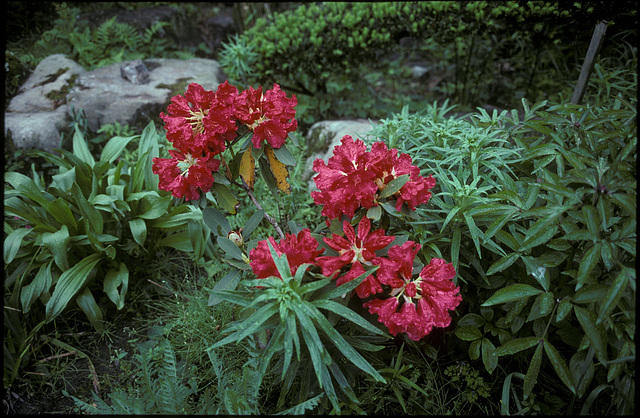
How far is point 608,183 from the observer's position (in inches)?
51.6

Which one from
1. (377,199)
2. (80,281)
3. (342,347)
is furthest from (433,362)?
(80,281)

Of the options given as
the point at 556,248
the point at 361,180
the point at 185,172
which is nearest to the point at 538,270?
the point at 556,248

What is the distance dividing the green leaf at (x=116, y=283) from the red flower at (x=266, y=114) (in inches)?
46.2

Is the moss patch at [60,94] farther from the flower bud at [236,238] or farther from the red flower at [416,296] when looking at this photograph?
the red flower at [416,296]

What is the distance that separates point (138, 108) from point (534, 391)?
137 inches

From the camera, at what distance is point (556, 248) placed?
4.89 feet

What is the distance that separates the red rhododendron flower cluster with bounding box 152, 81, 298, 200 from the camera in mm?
1595

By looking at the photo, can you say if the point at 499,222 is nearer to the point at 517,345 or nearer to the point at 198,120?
the point at 517,345

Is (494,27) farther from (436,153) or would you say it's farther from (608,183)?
(608,183)

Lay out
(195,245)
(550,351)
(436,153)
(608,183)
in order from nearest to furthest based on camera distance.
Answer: (608,183)
(550,351)
(436,153)
(195,245)

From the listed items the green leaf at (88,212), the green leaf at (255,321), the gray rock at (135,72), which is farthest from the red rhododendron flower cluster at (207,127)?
the gray rock at (135,72)

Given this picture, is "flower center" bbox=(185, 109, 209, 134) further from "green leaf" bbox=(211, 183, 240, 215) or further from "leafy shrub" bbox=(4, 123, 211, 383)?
"leafy shrub" bbox=(4, 123, 211, 383)

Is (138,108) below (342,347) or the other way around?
below

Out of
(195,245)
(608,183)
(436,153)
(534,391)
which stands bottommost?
(534,391)
